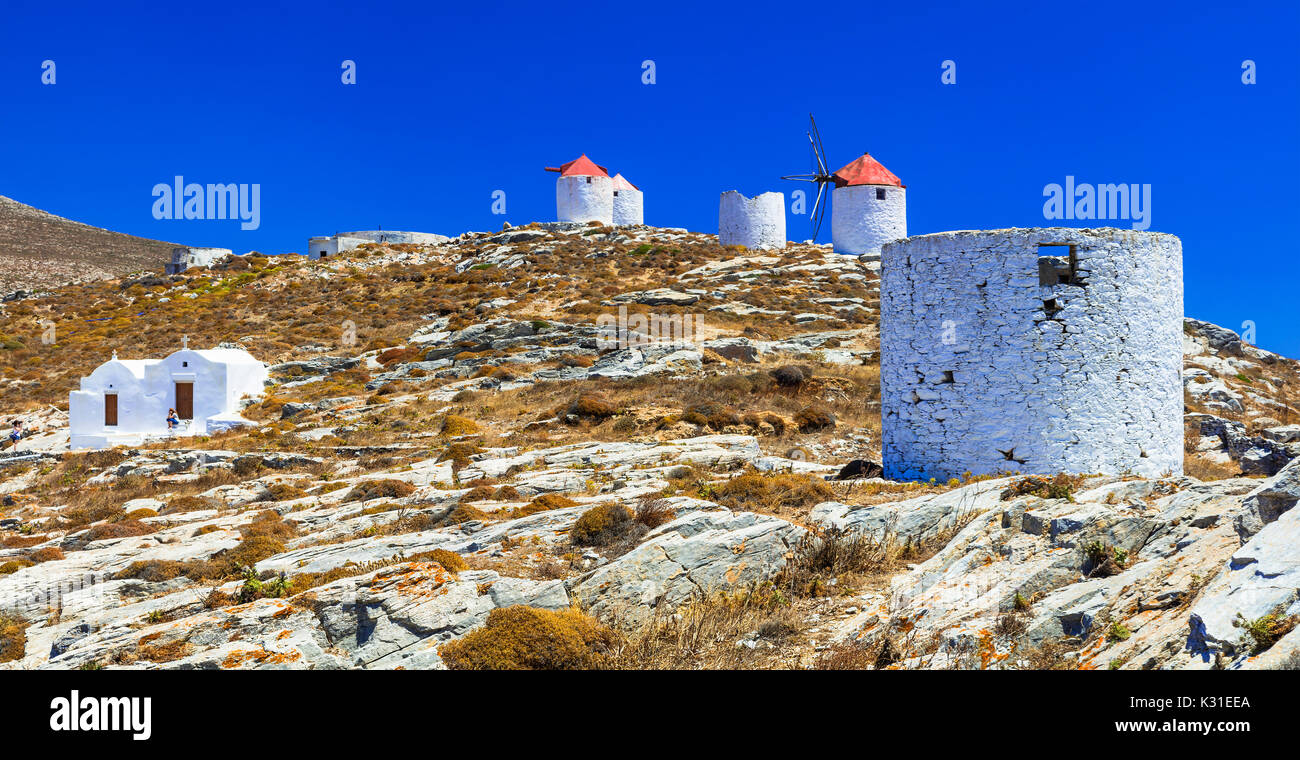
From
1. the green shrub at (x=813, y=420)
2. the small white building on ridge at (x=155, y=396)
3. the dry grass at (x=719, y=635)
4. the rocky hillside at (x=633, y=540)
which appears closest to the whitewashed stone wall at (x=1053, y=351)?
the rocky hillside at (x=633, y=540)

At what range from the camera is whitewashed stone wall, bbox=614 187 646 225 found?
7444 centimetres

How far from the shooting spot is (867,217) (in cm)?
5797

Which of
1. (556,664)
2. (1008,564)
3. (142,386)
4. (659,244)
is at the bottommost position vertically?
(556,664)

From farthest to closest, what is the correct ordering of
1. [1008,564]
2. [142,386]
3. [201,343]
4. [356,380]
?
1. [201,343]
2. [356,380]
3. [142,386]
4. [1008,564]

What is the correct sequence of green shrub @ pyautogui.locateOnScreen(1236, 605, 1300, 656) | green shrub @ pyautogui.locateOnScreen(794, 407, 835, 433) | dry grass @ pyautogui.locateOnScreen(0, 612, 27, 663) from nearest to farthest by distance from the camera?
1. green shrub @ pyautogui.locateOnScreen(1236, 605, 1300, 656)
2. dry grass @ pyautogui.locateOnScreen(0, 612, 27, 663)
3. green shrub @ pyautogui.locateOnScreen(794, 407, 835, 433)

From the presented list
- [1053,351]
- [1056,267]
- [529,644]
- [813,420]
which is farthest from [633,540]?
[813,420]

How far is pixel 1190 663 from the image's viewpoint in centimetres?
621

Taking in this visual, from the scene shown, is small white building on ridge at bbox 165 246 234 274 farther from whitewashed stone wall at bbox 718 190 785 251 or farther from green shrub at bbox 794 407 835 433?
green shrub at bbox 794 407 835 433

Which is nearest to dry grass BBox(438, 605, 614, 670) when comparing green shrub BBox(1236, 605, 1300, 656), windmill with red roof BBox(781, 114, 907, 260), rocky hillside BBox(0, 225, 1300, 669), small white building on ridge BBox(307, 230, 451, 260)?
rocky hillside BBox(0, 225, 1300, 669)

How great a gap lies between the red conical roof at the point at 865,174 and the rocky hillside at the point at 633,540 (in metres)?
26.6

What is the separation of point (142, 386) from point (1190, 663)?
1534 inches

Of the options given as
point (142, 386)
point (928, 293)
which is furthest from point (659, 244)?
point (928, 293)

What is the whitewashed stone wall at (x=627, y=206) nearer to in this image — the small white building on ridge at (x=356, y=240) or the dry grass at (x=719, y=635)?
the small white building on ridge at (x=356, y=240)
